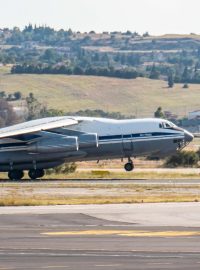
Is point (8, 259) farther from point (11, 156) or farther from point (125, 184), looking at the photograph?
point (11, 156)

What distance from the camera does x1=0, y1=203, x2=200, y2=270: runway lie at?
27.5m

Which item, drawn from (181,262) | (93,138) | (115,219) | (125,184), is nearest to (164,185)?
(125,184)

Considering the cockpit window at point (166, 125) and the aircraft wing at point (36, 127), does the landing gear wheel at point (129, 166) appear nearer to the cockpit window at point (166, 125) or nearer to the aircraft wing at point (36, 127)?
the cockpit window at point (166, 125)

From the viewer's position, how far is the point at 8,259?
1094 inches

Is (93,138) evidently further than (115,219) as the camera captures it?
Yes

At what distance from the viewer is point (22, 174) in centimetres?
6750

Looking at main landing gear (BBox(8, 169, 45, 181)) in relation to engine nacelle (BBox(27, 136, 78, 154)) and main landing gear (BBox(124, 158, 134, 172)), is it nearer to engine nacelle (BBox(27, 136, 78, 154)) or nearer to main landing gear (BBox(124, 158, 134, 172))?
Result: engine nacelle (BBox(27, 136, 78, 154))

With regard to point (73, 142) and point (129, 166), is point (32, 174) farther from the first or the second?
point (129, 166)

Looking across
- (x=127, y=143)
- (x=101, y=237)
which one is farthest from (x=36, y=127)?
(x=101, y=237)

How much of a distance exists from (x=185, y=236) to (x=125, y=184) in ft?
86.1

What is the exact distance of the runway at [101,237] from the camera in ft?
90.1

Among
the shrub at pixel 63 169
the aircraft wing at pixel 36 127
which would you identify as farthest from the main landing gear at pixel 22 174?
the shrub at pixel 63 169

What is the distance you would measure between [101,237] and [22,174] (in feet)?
114

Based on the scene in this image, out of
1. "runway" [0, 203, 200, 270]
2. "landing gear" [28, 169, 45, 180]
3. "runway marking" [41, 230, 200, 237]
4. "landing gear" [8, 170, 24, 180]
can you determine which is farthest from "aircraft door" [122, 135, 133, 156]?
"runway marking" [41, 230, 200, 237]
